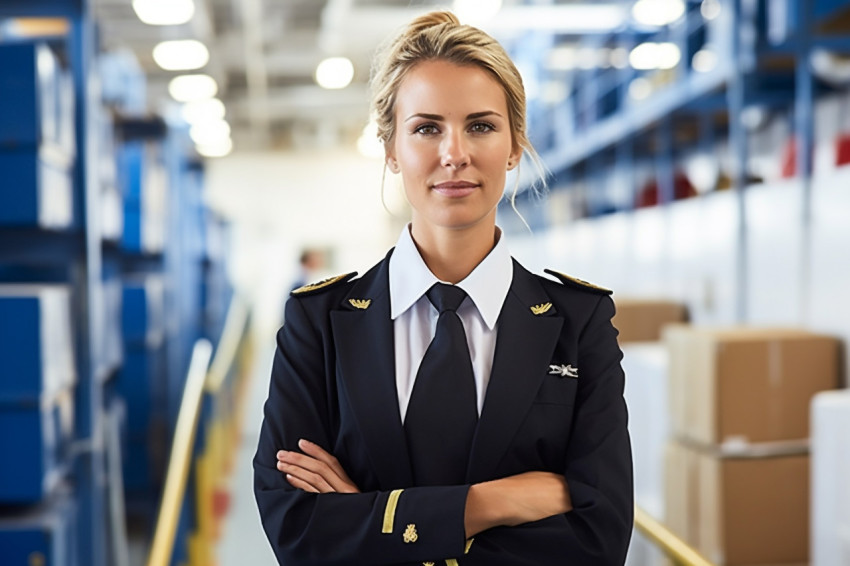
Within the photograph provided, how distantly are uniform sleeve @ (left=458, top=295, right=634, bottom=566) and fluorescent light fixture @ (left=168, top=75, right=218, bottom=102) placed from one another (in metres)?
13.3

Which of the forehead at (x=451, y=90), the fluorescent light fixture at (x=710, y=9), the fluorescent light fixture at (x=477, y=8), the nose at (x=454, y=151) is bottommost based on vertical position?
the nose at (x=454, y=151)

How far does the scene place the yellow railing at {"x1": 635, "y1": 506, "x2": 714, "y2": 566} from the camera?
7.27 feet

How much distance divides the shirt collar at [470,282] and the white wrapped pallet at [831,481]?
221cm

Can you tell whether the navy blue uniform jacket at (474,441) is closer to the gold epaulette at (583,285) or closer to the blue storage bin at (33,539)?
the gold epaulette at (583,285)

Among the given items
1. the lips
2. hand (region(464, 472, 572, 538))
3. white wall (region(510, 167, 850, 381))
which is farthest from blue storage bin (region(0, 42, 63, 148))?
white wall (region(510, 167, 850, 381))

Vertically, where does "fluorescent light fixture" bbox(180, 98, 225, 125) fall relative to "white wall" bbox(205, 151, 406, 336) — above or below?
above

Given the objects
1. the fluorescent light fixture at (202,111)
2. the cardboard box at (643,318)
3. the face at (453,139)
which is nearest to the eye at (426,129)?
the face at (453,139)

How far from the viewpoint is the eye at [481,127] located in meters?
1.29

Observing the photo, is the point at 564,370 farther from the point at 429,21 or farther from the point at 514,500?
the point at 429,21

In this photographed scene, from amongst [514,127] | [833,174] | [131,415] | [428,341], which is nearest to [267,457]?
[428,341]

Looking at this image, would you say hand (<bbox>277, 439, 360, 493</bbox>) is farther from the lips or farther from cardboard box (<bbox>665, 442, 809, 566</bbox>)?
cardboard box (<bbox>665, 442, 809, 566</bbox>)

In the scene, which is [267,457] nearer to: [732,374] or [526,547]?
[526,547]

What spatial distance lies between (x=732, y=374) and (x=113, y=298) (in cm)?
357

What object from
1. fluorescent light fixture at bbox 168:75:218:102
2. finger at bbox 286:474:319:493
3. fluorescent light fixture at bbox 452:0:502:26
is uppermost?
fluorescent light fixture at bbox 168:75:218:102
